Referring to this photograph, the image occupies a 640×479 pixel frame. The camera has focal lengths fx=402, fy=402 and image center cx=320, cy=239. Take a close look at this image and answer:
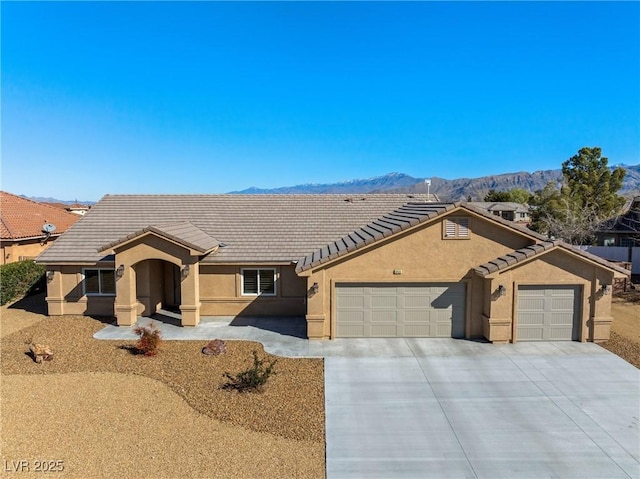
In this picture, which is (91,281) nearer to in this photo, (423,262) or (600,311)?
(423,262)

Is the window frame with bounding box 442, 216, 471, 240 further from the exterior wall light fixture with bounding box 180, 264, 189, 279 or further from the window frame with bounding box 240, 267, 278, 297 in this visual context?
the exterior wall light fixture with bounding box 180, 264, 189, 279

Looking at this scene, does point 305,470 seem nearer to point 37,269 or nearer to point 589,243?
point 37,269

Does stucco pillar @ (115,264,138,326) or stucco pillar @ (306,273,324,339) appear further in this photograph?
stucco pillar @ (115,264,138,326)

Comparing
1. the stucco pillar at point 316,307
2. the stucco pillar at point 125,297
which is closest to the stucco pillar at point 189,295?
the stucco pillar at point 125,297

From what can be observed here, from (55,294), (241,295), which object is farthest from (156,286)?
(55,294)

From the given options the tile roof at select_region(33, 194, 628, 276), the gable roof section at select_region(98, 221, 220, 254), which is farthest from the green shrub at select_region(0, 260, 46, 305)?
the gable roof section at select_region(98, 221, 220, 254)

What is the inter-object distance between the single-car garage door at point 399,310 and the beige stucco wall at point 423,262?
1.08 feet

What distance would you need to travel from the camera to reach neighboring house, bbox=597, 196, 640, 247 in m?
31.6

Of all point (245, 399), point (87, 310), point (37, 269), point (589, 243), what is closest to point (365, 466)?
point (245, 399)

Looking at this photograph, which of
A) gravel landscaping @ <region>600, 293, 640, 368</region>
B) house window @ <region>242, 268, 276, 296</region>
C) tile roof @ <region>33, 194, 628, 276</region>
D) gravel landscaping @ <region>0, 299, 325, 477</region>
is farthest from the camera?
house window @ <region>242, 268, 276, 296</region>

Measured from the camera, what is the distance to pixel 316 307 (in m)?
14.3

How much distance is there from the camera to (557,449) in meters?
8.06

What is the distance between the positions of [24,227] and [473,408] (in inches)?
1085

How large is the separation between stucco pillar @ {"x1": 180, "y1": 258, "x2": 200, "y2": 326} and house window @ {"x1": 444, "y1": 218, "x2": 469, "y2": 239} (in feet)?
31.8
